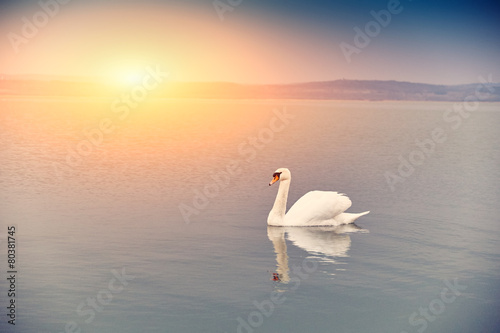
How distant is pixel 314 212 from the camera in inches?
780

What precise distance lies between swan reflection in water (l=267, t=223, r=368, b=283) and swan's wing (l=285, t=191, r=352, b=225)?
25 centimetres

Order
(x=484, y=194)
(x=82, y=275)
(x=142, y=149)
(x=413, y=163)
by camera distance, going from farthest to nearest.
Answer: (x=142, y=149)
(x=413, y=163)
(x=484, y=194)
(x=82, y=275)

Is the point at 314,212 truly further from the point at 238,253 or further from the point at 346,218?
the point at 238,253

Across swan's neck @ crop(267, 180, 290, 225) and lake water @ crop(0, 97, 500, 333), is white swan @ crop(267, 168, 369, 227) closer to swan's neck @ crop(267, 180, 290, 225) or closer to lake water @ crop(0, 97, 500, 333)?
swan's neck @ crop(267, 180, 290, 225)

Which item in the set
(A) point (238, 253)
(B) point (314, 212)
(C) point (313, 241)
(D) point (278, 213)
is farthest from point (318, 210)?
(A) point (238, 253)

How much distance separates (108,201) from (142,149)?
20366 millimetres

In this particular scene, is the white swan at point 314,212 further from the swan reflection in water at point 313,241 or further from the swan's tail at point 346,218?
the swan reflection in water at point 313,241

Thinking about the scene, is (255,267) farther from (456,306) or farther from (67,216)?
(67,216)

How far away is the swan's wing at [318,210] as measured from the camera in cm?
1984

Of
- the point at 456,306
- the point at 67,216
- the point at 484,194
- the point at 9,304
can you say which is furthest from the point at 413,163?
the point at 9,304

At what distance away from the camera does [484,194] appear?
1025 inches

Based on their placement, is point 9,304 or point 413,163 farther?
point 413,163

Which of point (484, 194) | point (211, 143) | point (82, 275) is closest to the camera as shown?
point (82, 275)

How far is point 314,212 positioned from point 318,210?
12 centimetres
